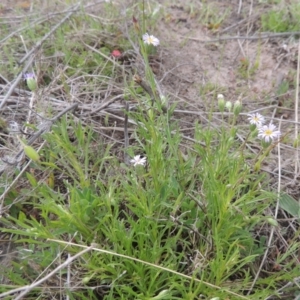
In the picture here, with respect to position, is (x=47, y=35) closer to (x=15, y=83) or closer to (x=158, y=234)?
(x=15, y=83)

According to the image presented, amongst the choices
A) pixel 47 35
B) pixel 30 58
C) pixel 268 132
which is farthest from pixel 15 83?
pixel 268 132

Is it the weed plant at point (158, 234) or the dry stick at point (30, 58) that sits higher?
the dry stick at point (30, 58)

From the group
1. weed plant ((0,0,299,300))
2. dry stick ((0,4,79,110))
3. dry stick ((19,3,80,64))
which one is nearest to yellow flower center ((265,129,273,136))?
weed plant ((0,0,299,300))

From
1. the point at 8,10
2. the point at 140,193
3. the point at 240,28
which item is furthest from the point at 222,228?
the point at 8,10

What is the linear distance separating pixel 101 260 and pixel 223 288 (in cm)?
35

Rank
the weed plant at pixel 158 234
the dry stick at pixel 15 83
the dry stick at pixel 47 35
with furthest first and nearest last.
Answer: the dry stick at pixel 47 35 < the dry stick at pixel 15 83 < the weed plant at pixel 158 234

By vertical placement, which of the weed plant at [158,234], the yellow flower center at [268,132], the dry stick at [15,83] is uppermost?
the yellow flower center at [268,132]

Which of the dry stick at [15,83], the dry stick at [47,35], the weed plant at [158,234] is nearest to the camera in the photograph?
the weed plant at [158,234]

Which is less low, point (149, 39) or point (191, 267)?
point (149, 39)

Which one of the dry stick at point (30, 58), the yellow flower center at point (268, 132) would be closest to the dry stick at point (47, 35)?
the dry stick at point (30, 58)

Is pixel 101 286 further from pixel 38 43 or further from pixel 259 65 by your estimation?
pixel 259 65

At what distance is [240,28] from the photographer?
8.05 ft

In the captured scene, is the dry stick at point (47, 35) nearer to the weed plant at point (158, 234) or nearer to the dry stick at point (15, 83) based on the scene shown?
the dry stick at point (15, 83)

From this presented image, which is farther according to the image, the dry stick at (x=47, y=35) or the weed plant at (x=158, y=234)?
the dry stick at (x=47, y=35)
